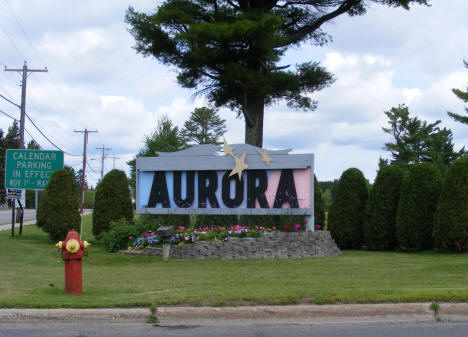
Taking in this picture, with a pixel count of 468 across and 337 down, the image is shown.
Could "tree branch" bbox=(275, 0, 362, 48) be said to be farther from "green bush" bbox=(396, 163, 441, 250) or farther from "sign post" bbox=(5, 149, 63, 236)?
"sign post" bbox=(5, 149, 63, 236)

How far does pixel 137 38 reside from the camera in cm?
1981

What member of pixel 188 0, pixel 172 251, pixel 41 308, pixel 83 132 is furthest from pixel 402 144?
pixel 41 308

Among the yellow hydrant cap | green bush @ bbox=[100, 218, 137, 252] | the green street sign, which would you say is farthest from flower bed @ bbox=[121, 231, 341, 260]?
the green street sign

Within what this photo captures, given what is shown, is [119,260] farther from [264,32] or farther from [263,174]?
[264,32]

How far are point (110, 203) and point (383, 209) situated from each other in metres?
8.95

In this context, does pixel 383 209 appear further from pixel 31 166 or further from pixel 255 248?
pixel 31 166

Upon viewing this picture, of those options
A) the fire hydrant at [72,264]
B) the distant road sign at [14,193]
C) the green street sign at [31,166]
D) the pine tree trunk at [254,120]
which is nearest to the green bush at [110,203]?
the green street sign at [31,166]

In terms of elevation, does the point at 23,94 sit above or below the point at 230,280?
above

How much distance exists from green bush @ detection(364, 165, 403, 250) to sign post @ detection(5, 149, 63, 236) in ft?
37.9

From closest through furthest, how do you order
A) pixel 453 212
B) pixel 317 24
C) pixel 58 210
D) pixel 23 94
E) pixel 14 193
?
1. pixel 453 212
2. pixel 58 210
3. pixel 317 24
4. pixel 14 193
5. pixel 23 94

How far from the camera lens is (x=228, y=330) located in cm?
618

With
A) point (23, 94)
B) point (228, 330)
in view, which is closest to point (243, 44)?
point (228, 330)

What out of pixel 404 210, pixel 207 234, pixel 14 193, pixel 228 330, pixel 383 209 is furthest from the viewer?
pixel 14 193

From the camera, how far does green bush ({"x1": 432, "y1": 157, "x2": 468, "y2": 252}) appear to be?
13.8 metres
